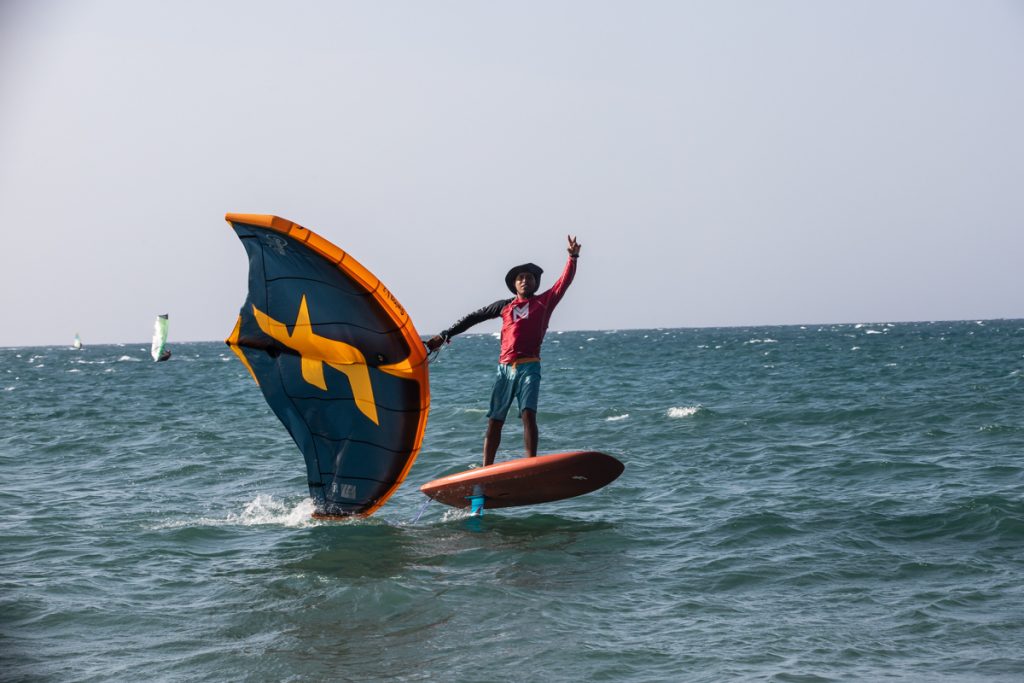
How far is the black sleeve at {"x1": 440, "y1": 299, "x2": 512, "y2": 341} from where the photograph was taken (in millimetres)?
9703

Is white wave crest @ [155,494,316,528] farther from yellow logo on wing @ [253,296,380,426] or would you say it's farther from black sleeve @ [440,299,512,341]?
black sleeve @ [440,299,512,341]

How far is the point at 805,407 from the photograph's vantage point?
72.2ft

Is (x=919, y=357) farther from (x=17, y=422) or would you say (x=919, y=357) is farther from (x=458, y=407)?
(x=17, y=422)

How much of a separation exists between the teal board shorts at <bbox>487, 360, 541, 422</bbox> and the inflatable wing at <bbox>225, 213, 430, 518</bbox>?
27.4 inches

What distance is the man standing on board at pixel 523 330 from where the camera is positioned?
9.65 meters

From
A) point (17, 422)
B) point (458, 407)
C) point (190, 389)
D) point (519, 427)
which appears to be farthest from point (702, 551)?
point (190, 389)

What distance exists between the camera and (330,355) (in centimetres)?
955

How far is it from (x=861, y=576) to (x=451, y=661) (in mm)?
3562

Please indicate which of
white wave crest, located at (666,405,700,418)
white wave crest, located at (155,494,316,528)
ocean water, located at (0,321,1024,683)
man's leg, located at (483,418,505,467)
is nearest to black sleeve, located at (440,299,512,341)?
man's leg, located at (483,418,505,467)

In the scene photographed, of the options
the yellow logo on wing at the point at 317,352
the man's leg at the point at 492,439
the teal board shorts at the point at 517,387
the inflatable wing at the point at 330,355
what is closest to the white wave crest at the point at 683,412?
the man's leg at the point at 492,439

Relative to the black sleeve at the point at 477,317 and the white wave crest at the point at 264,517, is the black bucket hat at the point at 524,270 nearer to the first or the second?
the black sleeve at the point at 477,317

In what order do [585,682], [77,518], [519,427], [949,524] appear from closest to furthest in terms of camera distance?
[585,682], [949,524], [77,518], [519,427]

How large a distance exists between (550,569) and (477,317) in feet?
8.13

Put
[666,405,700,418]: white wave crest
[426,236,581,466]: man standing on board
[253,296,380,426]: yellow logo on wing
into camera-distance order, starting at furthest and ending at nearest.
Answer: [666,405,700,418]: white wave crest
[426,236,581,466]: man standing on board
[253,296,380,426]: yellow logo on wing
